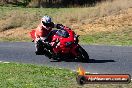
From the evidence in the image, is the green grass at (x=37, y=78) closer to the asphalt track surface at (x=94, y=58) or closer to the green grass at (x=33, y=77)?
the green grass at (x=33, y=77)

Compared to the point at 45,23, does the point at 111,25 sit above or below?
below

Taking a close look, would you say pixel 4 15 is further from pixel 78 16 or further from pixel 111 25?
pixel 111 25

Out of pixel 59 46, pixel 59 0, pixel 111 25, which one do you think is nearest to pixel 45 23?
pixel 59 46

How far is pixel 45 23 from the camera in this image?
52.2 feet

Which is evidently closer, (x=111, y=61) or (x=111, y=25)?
(x=111, y=61)

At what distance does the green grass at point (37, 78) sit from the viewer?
34.0 feet

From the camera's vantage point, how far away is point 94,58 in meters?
16.4

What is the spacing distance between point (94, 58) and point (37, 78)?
5157 millimetres

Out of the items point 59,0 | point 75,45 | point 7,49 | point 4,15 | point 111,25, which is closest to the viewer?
point 75,45

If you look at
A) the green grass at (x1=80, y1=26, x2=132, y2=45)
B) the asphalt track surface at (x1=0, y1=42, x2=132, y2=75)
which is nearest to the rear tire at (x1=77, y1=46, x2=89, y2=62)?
the asphalt track surface at (x1=0, y1=42, x2=132, y2=75)

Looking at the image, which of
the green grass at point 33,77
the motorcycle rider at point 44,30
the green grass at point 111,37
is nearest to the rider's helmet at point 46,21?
the motorcycle rider at point 44,30

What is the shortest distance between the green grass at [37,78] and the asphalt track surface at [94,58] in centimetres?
146

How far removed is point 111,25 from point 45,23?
14.6 meters

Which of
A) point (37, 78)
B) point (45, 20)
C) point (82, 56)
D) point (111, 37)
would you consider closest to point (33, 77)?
point (37, 78)
